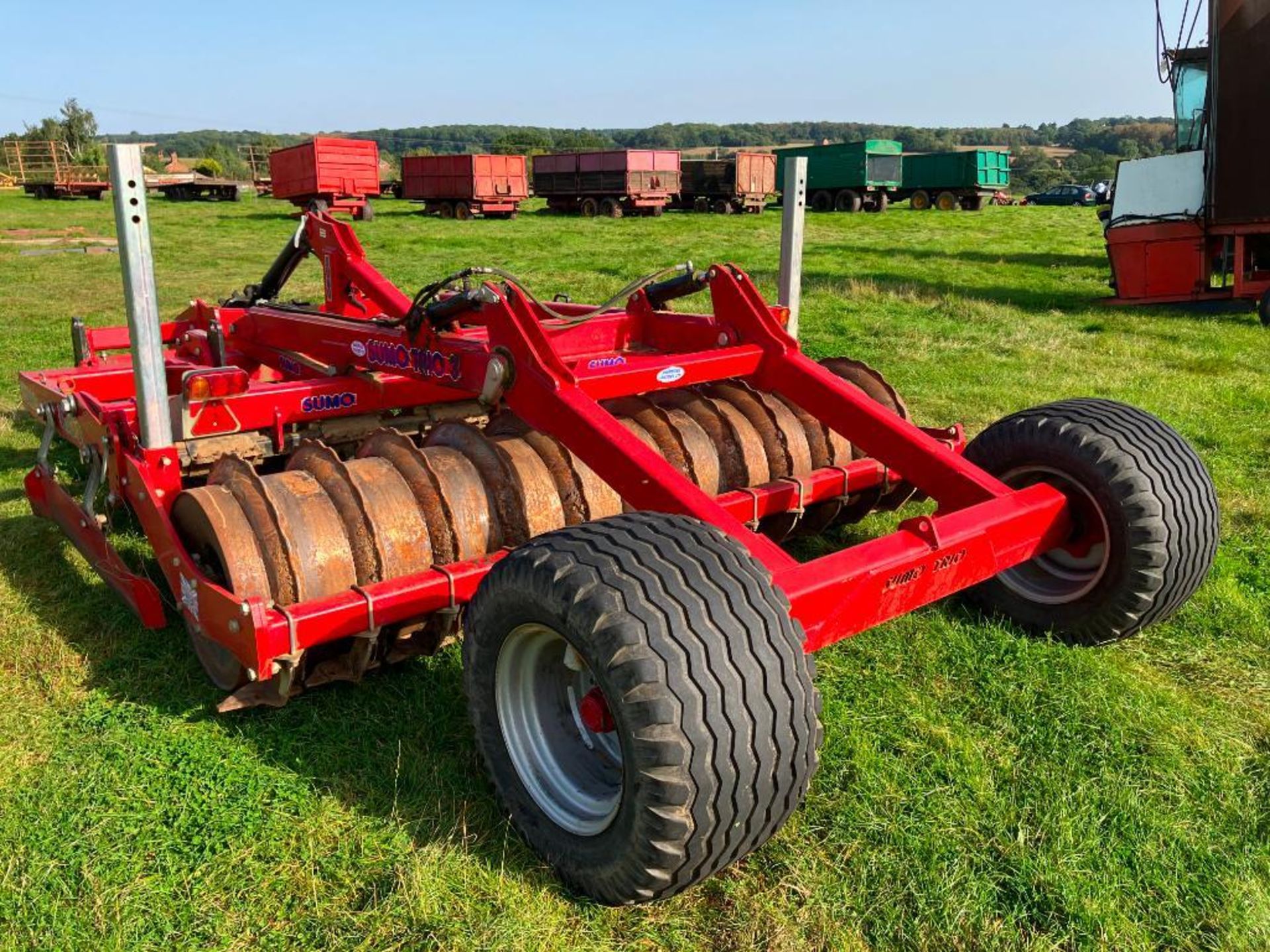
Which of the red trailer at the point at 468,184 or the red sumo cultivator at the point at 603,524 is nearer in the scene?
the red sumo cultivator at the point at 603,524

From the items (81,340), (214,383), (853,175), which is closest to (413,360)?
(214,383)

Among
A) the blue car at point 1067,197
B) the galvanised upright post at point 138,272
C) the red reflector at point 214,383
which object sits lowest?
the red reflector at point 214,383

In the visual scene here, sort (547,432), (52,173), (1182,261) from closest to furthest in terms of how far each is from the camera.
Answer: (547,432)
(1182,261)
(52,173)

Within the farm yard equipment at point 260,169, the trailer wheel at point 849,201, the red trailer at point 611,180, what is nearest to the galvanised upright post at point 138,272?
the red trailer at point 611,180

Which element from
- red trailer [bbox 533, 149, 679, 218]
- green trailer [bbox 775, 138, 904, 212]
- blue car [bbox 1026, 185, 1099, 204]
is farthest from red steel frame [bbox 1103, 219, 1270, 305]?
blue car [bbox 1026, 185, 1099, 204]

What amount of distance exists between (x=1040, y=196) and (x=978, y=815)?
1840 inches

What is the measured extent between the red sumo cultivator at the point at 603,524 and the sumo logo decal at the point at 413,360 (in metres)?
0.02

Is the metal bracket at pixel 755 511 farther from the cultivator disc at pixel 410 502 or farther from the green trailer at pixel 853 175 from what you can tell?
the green trailer at pixel 853 175

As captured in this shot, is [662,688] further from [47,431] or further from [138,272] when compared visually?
[47,431]

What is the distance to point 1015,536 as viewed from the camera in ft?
10.8

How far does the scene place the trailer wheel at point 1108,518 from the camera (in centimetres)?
345

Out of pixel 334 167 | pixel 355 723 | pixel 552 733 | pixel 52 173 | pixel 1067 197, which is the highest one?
pixel 52 173

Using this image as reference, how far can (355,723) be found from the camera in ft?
11.0

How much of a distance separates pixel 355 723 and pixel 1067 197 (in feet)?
151
